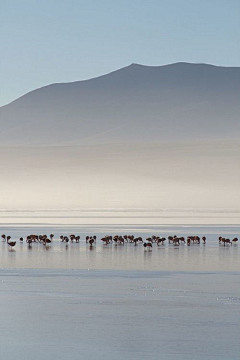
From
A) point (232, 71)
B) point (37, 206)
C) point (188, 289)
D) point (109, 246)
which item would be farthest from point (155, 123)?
point (188, 289)

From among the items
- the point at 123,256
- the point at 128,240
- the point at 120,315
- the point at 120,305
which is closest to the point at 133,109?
the point at 128,240

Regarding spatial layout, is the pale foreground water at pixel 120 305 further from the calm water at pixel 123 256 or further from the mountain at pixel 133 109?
the mountain at pixel 133 109

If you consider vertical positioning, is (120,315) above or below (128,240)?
below

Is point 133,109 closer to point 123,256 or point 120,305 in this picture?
point 123,256

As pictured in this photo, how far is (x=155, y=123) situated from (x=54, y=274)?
114601 mm

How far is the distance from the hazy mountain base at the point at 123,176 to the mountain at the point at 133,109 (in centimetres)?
3550

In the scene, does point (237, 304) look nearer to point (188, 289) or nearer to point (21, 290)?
point (188, 289)

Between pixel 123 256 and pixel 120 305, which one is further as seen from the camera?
pixel 123 256

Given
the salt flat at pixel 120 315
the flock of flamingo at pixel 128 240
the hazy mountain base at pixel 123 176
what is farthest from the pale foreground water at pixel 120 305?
the hazy mountain base at pixel 123 176

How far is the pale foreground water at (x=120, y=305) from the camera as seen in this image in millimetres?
8078

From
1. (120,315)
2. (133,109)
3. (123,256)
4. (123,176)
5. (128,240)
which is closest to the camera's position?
(120,315)

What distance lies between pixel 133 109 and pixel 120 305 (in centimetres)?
12945

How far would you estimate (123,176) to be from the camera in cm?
6197

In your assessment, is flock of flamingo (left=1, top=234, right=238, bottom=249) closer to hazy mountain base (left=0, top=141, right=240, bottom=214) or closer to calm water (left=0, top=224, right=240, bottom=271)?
calm water (left=0, top=224, right=240, bottom=271)
